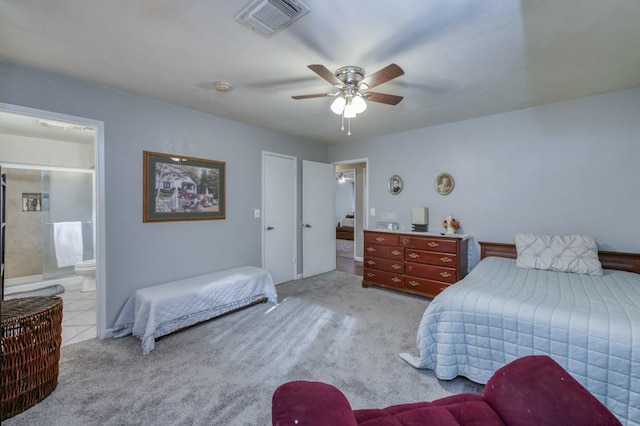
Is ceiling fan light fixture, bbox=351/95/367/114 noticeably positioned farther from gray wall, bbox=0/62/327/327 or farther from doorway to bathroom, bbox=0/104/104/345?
doorway to bathroom, bbox=0/104/104/345

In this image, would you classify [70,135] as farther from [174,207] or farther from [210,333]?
[210,333]

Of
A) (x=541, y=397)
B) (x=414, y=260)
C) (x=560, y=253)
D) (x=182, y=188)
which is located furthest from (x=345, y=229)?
(x=541, y=397)

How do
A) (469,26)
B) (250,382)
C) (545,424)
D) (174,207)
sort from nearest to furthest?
1. (545,424)
2. (469,26)
3. (250,382)
4. (174,207)

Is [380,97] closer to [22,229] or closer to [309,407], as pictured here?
[309,407]

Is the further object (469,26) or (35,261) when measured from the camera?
(35,261)

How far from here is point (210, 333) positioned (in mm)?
2752

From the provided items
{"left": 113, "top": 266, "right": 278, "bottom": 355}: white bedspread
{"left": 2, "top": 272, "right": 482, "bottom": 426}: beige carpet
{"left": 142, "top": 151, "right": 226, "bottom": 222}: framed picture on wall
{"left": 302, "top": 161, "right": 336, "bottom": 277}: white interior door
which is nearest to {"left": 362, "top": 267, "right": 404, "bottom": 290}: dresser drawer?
{"left": 2, "top": 272, "right": 482, "bottom": 426}: beige carpet

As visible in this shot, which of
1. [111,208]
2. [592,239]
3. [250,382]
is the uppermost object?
[111,208]

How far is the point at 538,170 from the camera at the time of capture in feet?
10.6

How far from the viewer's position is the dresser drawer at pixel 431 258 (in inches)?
135

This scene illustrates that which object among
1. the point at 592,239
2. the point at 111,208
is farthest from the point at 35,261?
the point at 592,239

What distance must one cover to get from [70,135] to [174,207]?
2.55 meters

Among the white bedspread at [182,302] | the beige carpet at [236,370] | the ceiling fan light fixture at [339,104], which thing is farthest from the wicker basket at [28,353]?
the ceiling fan light fixture at [339,104]

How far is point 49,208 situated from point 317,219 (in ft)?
14.2
